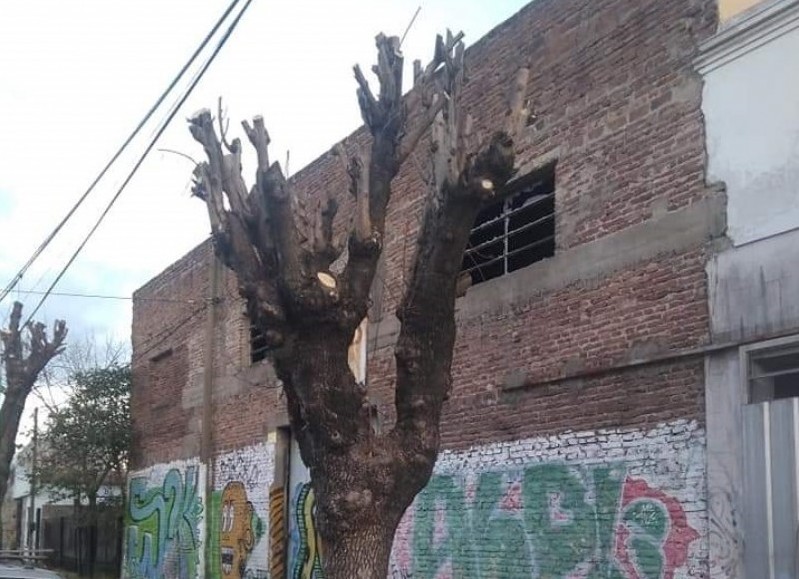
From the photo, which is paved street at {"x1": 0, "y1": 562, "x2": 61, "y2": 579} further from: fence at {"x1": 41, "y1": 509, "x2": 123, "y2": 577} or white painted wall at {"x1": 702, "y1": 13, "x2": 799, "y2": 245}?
fence at {"x1": 41, "y1": 509, "x2": 123, "y2": 577}

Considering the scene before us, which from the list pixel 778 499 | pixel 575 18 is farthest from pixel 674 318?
pixel 575 18

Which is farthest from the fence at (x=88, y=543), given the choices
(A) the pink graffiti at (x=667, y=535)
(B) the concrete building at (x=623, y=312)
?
(A) the pink graffiti at (x=667, y=535)

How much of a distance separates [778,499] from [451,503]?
462cm

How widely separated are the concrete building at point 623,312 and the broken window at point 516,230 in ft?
0.09

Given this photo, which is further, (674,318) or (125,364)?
(125,364)

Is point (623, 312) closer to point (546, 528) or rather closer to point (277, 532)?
point (546, 528)

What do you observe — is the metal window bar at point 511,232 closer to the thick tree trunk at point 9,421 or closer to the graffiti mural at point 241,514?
the graffiti mural at point 241,514

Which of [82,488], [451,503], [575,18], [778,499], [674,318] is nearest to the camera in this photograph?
[778,499]

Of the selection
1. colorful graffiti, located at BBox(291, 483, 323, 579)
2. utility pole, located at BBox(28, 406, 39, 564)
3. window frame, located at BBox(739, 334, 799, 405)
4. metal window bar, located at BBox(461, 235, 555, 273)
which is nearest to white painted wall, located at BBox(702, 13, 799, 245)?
window frame, located at BBox(739, 334, 799, 405)

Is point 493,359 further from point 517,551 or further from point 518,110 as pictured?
point 518,110

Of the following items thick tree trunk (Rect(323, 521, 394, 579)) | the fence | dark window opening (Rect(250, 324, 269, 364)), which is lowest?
the fence

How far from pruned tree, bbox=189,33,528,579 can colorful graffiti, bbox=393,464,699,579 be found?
3027mm

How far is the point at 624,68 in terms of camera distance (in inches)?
399

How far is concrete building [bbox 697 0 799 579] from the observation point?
792 centimetres
